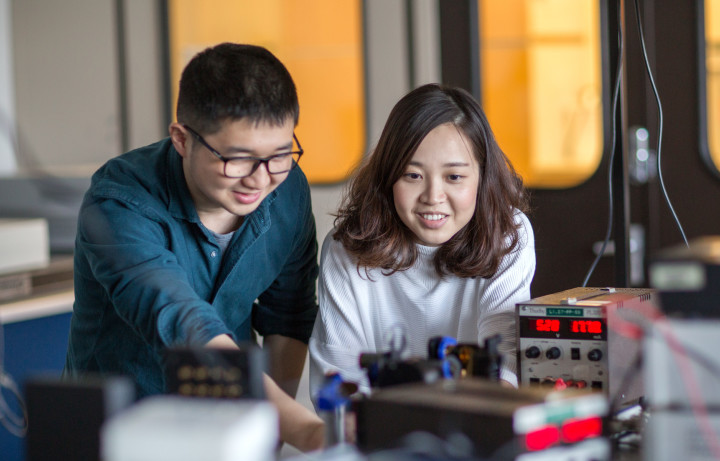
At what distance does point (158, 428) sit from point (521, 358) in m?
0.79

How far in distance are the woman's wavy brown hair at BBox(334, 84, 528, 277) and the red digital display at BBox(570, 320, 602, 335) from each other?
0.28 meters

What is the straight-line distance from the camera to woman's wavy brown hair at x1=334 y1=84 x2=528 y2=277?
158 cm

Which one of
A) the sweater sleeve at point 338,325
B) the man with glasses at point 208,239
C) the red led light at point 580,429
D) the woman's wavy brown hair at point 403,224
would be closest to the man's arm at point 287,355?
the man with glasses at point 208,239

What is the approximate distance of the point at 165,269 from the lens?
4.25 ft

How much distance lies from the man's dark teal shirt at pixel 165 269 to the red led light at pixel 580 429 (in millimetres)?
529

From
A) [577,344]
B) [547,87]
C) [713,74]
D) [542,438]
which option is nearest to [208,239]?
[577,344]

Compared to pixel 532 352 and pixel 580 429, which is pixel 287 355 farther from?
pixel 580 429

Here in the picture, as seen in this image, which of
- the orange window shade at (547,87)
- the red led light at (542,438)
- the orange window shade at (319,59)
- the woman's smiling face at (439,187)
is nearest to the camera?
the red led light at (542,438)

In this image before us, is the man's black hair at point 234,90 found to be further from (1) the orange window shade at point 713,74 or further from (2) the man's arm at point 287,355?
(1) the orange window shade at point 713,74

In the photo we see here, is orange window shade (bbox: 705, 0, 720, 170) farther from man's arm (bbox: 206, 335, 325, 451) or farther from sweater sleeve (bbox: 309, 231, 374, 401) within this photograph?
man's arm (bbox: 206, 335, 325, 451)

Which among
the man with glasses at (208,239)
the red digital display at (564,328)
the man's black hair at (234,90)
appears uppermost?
the man's black hair at (234,90)

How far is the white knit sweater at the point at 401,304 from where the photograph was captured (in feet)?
5.11

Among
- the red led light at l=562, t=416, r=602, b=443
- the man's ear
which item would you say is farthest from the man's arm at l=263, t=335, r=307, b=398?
the red led light at l=562, t=416, r=602, b=443

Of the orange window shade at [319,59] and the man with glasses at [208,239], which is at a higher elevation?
the orange window shade at [319,59]
